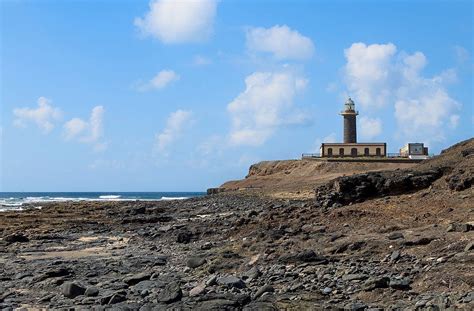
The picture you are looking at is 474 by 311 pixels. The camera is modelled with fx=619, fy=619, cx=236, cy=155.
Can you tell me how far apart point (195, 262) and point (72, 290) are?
349cm

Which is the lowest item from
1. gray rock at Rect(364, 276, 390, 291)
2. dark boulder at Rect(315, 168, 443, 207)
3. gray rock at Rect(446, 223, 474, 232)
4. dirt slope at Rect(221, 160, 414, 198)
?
gray rock at Rect(364, 276, 390, 291)

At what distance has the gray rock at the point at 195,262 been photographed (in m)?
14.6

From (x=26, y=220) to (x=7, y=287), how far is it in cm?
2369

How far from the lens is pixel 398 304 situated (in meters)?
9.30

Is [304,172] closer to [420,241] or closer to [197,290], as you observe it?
[420,241]

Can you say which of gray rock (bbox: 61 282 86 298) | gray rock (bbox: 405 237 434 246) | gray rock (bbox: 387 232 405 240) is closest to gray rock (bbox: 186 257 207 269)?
gray rock (bbox: 61 282 86 298)

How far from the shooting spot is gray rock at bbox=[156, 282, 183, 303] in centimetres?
1056

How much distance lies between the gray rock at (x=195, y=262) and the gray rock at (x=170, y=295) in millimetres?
3427

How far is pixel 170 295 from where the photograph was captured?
10.7m

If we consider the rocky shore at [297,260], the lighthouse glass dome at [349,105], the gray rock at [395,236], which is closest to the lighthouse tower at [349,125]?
the lighthouse glass dome at [349,105]

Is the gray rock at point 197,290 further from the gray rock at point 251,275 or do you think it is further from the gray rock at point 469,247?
the gray rock at point 469,247

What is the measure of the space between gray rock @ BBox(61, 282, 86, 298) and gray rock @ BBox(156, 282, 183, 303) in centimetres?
191

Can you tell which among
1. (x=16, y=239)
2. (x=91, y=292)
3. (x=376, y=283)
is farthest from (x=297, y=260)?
(x=16, y=239)

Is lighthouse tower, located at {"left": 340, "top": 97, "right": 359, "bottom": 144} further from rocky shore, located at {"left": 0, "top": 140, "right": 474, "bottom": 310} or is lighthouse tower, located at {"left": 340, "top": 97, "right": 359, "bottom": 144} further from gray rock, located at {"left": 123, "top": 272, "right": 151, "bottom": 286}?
gray rock, located at {"left": 123, "top": 272, "right": 151, "bottom": 286}
